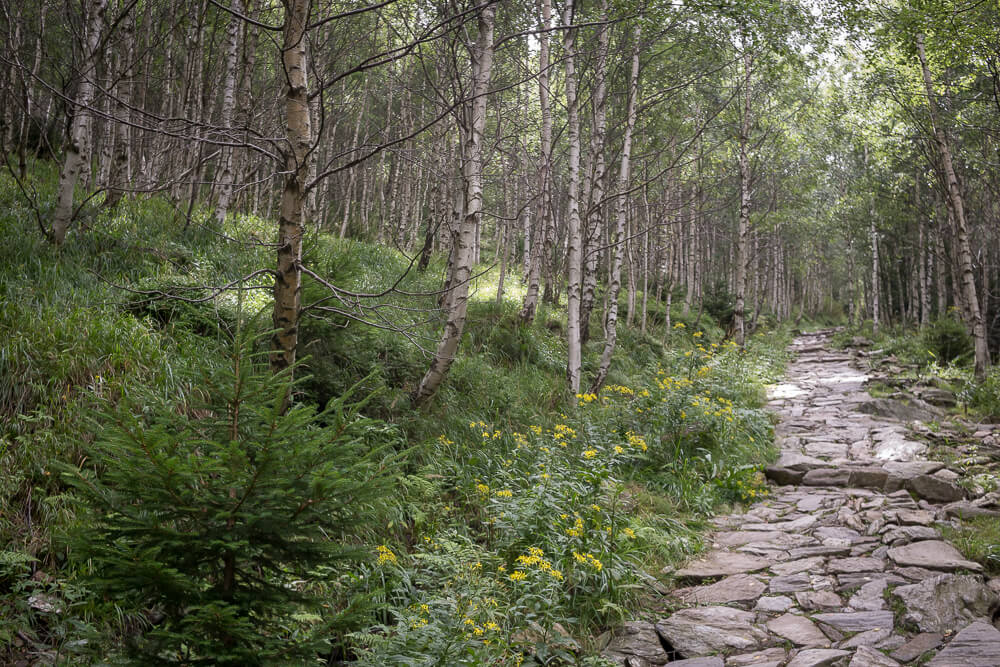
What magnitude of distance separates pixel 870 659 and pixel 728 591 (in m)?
1.25

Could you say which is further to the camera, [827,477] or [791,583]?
[827,477]

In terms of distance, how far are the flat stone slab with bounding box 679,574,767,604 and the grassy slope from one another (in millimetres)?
436

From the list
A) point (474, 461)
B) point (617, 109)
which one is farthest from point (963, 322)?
point (474, 461)

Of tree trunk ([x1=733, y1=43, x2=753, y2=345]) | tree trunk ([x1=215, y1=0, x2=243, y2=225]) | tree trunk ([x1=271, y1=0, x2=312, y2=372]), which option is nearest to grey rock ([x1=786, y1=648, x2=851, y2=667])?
tree trunk ([x1=271, y1=0, x2=312, y2=372])

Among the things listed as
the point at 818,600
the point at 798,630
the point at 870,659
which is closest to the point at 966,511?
the point at 818,600

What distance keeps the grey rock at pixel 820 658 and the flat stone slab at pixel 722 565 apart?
4.30 feet

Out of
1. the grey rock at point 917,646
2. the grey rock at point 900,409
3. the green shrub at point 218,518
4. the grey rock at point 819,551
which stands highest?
the green shrub at point 218,518

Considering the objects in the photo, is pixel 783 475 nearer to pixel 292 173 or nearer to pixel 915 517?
pixel 915 517

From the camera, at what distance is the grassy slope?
3403mm

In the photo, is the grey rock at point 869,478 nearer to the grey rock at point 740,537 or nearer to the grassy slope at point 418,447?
the grassy slope at point 418,447

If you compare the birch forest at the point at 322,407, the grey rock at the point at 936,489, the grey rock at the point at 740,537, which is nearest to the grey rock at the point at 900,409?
the birch forest at the point at 322,407

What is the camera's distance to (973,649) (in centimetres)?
325

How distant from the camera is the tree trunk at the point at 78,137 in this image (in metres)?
5.84

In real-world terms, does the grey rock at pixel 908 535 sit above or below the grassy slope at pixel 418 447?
below
